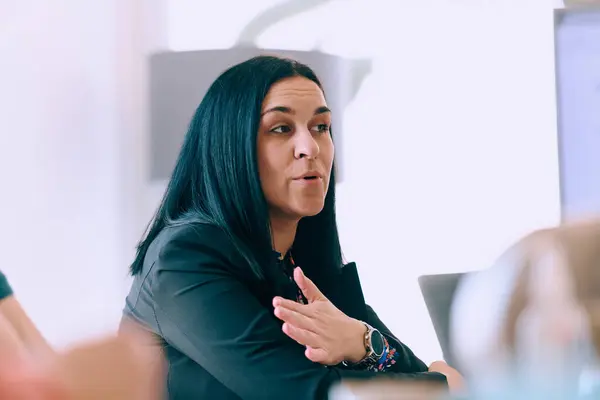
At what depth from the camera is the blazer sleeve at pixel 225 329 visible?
3.18 feet

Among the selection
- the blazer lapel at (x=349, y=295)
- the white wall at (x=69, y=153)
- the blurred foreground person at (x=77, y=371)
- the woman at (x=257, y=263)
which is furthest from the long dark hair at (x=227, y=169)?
the blurred foreground person at (x=77, y=371)

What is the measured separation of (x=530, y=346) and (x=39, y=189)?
135 centimetres

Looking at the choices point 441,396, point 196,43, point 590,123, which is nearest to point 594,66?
point 590,123

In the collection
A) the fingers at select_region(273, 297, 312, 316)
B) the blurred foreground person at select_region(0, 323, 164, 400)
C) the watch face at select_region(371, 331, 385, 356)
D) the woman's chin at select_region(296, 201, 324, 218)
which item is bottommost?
the watch face at select_region(371, 331, 385, 356)

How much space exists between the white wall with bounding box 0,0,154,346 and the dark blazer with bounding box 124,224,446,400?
0.53 meters

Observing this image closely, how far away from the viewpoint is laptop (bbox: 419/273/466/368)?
5.44 feet

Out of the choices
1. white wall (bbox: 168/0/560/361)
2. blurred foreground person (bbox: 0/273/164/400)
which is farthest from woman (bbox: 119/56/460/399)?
blurred foreground person (bbox: 0/273/164/400)

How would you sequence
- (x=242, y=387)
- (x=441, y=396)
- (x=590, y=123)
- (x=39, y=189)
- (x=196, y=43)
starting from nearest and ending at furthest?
(x=441, y=396) < (x=242, y=387) < (x=39, y=189) < (x=196, y=43) < (x=590, y=123)

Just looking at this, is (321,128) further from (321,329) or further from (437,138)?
(437,138)

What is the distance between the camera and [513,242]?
50cm

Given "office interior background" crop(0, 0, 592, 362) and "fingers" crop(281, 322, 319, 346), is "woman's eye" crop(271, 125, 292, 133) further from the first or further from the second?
"office interior background" crop(0, 0, 592, 362)

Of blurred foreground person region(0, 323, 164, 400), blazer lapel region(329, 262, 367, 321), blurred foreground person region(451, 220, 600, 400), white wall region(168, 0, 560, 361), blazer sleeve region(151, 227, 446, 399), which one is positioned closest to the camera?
blurred foreground person region(0, 323, 164, 400)

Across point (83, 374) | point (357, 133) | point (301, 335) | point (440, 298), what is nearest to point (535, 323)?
point (83, 374)

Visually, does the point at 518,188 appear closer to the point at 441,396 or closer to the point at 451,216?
the point at 451,216
